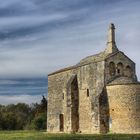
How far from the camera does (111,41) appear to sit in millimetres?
56406

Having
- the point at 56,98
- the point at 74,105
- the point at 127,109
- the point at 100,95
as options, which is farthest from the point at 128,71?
the point at 56,98

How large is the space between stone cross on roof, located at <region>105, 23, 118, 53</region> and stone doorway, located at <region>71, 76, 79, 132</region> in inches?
238

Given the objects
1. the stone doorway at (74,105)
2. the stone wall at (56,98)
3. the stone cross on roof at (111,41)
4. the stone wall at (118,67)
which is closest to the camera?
the stone wall at (118,67)

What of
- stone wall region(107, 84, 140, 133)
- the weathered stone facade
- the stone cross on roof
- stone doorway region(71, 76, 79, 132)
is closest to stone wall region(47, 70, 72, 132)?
the weathered stone facade

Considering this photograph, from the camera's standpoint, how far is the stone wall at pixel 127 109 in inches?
1932

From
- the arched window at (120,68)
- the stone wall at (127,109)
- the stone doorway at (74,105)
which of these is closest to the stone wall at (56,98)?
the stone doorway at (74,105)

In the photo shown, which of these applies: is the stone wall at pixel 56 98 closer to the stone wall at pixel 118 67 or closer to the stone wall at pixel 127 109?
the stone wall at pixel 118 67

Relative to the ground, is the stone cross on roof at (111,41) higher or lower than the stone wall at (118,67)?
higher

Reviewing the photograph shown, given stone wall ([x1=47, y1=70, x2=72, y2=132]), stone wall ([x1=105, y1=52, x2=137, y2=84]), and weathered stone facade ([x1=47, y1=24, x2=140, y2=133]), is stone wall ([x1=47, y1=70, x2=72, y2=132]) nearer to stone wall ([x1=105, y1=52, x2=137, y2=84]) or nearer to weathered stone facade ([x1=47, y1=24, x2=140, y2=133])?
weathered stone facade ([x1=47, y1=24, x2=140, y2=133])

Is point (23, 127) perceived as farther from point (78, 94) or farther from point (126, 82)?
point (126, 82)

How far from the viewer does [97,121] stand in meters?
52.0

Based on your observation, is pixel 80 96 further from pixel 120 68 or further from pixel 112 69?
pixel 120 68

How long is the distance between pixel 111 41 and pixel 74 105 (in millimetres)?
9701

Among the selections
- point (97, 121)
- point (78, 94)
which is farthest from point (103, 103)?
point (78, 94)
